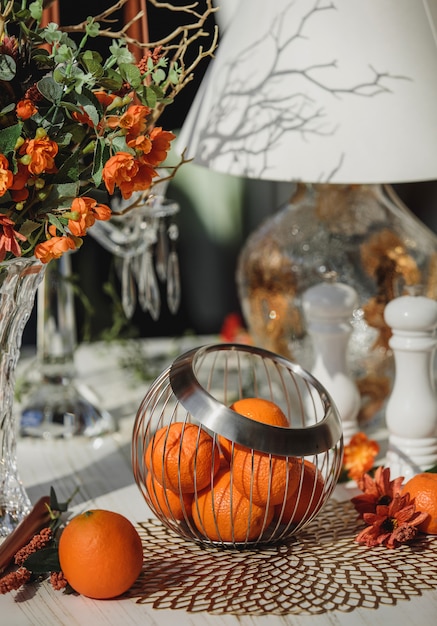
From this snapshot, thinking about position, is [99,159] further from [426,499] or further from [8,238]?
[426,499]

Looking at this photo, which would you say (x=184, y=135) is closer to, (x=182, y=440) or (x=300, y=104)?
(x=300, y=104)

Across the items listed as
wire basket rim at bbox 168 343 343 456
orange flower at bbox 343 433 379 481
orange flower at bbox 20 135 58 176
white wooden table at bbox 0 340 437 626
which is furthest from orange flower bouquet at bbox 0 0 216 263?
orange flower at bbox 343 433 379 481

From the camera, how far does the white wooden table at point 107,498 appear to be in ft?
1.92

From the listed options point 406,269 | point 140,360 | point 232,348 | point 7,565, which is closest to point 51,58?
point 232,348

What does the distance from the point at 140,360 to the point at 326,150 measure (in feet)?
1.86

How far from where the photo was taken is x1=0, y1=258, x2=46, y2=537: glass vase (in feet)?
2.27

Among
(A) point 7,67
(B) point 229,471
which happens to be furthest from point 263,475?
(A) point 7,67

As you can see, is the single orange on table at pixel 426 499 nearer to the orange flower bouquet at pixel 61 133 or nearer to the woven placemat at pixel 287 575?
the woven placemat at pixel 287 575

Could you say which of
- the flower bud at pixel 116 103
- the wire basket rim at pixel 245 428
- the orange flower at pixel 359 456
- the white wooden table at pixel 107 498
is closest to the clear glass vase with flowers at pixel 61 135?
the flower bud at pixel 116 103

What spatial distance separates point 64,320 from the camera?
1016mm

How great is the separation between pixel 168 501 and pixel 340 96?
44 centimetres

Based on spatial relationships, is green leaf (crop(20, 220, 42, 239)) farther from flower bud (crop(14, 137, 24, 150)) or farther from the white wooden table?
the white wooden table

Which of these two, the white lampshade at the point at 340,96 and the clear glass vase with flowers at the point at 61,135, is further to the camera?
the white lampshade at the point at 340,96

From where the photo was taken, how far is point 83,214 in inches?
23.4
